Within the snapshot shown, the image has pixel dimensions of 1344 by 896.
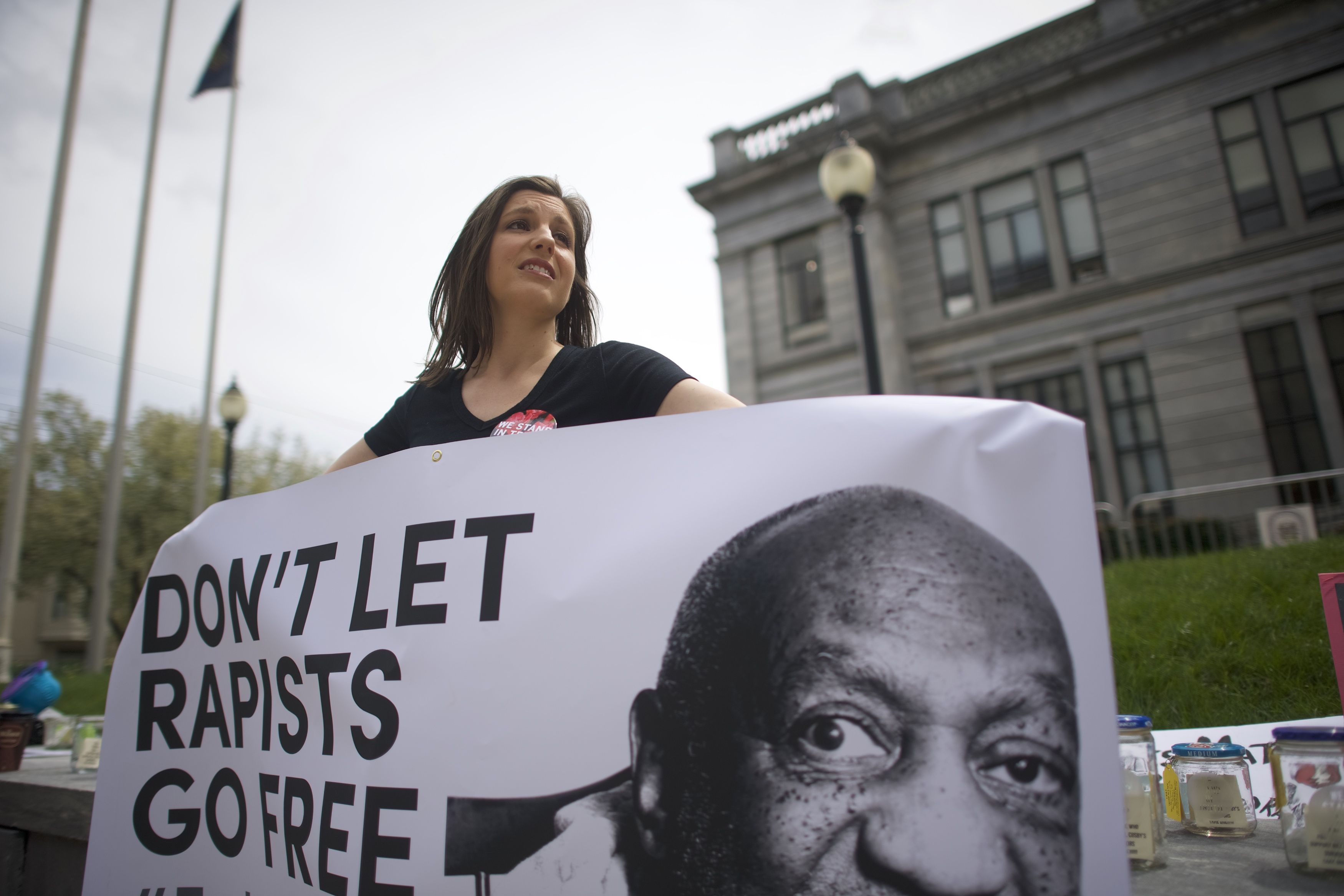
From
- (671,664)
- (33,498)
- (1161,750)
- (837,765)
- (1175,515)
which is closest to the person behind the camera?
(837,765)

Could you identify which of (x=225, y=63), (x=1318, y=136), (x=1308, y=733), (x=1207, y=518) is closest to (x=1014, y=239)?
(x=1318, y=136)

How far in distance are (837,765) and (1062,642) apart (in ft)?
1.21

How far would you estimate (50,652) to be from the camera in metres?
40.2

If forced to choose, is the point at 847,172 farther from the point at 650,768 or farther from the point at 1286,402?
the point at 1286,402

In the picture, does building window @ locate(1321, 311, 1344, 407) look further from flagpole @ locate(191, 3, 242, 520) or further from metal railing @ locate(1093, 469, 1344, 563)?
flagpole @ locate(191, 3, 242, 520)

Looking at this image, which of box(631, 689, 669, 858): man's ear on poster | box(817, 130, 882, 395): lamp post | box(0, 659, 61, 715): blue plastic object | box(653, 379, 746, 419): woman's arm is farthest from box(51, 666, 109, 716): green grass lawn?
box(817, 130, 882, 395): lamp post

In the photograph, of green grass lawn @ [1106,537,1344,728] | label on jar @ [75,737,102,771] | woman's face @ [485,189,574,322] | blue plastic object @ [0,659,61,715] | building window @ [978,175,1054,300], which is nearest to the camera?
woman's face @ [485,189,574,322]

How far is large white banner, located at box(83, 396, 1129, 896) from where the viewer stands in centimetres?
105

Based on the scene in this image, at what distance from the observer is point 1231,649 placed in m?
3.15

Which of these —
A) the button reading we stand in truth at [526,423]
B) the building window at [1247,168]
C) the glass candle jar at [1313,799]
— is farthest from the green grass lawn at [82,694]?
the building window at [1247,168]

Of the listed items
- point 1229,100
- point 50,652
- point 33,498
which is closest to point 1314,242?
point 1229,100

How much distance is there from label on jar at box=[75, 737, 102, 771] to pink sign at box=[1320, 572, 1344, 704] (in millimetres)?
3990

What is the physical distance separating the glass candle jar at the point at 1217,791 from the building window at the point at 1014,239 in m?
16.2

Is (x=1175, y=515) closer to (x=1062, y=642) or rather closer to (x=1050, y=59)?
(x=1050, y=59)
